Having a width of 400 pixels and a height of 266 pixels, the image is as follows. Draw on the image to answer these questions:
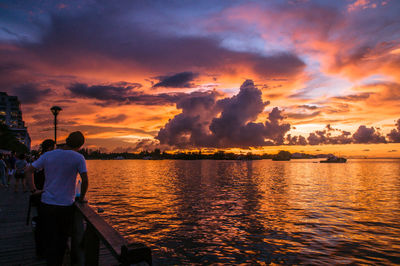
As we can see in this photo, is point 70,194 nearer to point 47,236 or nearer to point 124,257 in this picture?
point 47,236

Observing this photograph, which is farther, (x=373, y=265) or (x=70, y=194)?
(x=373, y=265)

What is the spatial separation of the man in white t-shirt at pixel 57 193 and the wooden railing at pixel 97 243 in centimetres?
41

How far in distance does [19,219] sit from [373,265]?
54.1 ft

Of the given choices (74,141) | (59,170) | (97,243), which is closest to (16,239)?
(59,170)

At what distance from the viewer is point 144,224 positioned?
19266 millimetres

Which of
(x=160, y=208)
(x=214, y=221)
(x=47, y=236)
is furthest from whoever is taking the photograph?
(x=160, y=208)

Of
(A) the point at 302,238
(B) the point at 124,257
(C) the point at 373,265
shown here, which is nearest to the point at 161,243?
(A) the point at 302,238

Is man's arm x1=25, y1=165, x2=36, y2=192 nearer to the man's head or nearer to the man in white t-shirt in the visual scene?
Result: the man in white t-shirt

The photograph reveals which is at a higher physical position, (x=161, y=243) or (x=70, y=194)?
(x=70, y=194)

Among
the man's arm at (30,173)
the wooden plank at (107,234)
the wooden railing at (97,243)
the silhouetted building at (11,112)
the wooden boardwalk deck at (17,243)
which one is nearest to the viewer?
the wooden railing at (97,243)

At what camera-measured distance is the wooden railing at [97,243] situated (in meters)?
3.11

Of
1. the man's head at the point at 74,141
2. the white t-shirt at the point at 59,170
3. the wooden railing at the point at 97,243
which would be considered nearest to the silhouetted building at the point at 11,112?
the wooden railing at the point at 97,243

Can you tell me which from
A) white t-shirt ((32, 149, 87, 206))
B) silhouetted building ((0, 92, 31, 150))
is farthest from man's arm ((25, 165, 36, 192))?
silhouetted building ((0, 92, 31, 150))

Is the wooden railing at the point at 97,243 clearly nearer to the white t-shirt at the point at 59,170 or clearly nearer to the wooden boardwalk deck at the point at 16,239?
the white t-shirt at the point at 59,170
